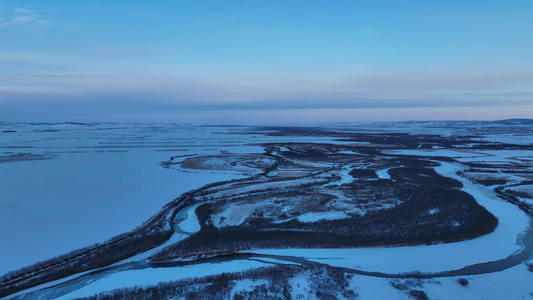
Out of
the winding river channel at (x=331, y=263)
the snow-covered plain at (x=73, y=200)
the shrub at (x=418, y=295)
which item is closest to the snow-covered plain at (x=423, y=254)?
the winding river channel at (x=331, y=263)

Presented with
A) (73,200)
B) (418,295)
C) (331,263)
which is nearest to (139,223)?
(73,200)

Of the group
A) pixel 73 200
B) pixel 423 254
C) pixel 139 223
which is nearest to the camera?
pixel 423 254

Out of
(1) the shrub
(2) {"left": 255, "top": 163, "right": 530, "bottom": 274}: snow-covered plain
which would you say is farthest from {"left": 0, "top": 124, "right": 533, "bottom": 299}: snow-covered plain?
(1) the shrub

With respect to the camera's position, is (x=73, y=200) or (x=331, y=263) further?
(x=73, y=200)

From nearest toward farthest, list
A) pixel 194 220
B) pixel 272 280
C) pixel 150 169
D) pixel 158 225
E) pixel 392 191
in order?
pixel 272 280, pixel 158 225, pixel 194 220, pixel 392 191, pixel 150 169

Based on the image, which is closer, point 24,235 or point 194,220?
point 24,235

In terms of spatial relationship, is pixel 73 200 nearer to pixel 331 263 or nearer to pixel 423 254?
pixel 331 263

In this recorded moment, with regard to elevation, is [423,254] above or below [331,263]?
above

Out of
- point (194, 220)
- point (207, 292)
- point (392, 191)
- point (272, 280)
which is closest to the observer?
point (207, 292)

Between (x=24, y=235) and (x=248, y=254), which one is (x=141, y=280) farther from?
(x=24, y=235)

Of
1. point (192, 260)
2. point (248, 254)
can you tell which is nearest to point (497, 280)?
point (248, 254)

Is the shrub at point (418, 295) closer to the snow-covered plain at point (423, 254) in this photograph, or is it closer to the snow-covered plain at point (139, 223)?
the snow-covered plain at point (139, 223)
